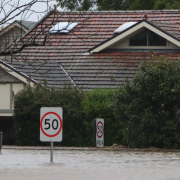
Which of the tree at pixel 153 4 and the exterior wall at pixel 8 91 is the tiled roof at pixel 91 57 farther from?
the tree at pixel 153 4

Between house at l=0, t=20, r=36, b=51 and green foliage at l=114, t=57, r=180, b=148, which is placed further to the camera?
green foliage at l=114, t=57, r=180, b=148

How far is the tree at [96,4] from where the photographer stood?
47894 mm

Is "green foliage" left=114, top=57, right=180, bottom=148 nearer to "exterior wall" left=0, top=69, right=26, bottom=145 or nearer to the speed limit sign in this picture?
the speed limit sign

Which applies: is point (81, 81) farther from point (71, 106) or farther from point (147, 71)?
point (147, 71)

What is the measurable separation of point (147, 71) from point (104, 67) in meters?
9.05

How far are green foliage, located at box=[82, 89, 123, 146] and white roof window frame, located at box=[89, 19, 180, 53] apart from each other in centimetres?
601

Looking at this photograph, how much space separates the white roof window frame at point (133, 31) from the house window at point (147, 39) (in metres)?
0.63

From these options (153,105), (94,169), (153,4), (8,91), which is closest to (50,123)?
(94,169)

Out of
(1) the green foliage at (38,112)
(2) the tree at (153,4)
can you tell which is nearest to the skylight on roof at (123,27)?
(1) the green foliage at (38,112)

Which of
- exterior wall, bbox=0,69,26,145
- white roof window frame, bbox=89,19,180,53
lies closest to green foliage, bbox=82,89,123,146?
exterior wall, bbox=0,69,26,145

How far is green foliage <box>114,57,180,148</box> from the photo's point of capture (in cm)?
1988

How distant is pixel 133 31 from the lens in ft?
95.3

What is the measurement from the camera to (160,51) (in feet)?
97.1

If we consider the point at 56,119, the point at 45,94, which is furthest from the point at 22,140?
the point at 56,119
